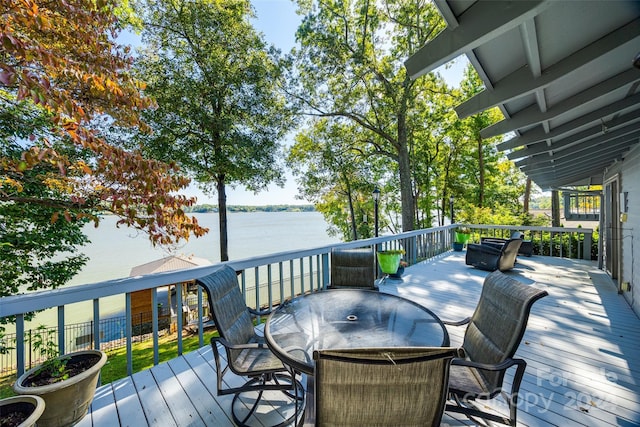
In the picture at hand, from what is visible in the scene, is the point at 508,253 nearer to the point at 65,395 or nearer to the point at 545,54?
the point at 545,54

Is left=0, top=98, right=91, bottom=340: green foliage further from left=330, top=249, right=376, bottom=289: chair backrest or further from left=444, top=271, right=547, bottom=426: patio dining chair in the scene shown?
left=444, top=271, right=547, bottom=426: patio dining chair

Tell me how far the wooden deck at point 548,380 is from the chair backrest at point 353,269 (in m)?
1.16

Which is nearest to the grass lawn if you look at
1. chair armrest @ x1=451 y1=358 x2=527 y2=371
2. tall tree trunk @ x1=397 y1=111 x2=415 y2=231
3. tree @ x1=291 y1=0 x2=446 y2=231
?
chair armrest @ x1=451 y1=358 x2=527 y2=371

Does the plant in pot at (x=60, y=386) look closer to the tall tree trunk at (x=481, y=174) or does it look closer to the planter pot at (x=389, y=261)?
the planter pot at (x=389, y=261)

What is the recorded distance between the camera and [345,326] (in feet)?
6.73

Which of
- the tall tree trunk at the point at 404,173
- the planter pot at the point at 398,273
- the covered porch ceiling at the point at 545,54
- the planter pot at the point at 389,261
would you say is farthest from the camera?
the tall tree trunk at the point at 404,173

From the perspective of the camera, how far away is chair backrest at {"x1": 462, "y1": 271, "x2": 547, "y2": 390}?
171cm

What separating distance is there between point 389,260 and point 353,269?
6.00 feet

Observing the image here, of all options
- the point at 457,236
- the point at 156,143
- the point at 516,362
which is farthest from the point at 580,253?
the point at 156,143

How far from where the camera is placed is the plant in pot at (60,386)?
67.0 inches

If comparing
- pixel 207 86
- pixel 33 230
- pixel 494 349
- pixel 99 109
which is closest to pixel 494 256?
pixel 494 349

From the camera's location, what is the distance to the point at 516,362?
5.27 ft

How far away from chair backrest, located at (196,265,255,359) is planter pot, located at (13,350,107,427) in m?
0.90

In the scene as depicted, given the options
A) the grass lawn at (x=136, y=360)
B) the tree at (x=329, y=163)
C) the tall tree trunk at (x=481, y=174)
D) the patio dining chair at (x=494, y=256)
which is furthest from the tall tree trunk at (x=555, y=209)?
the grass lawn at (x=136, y=360)
